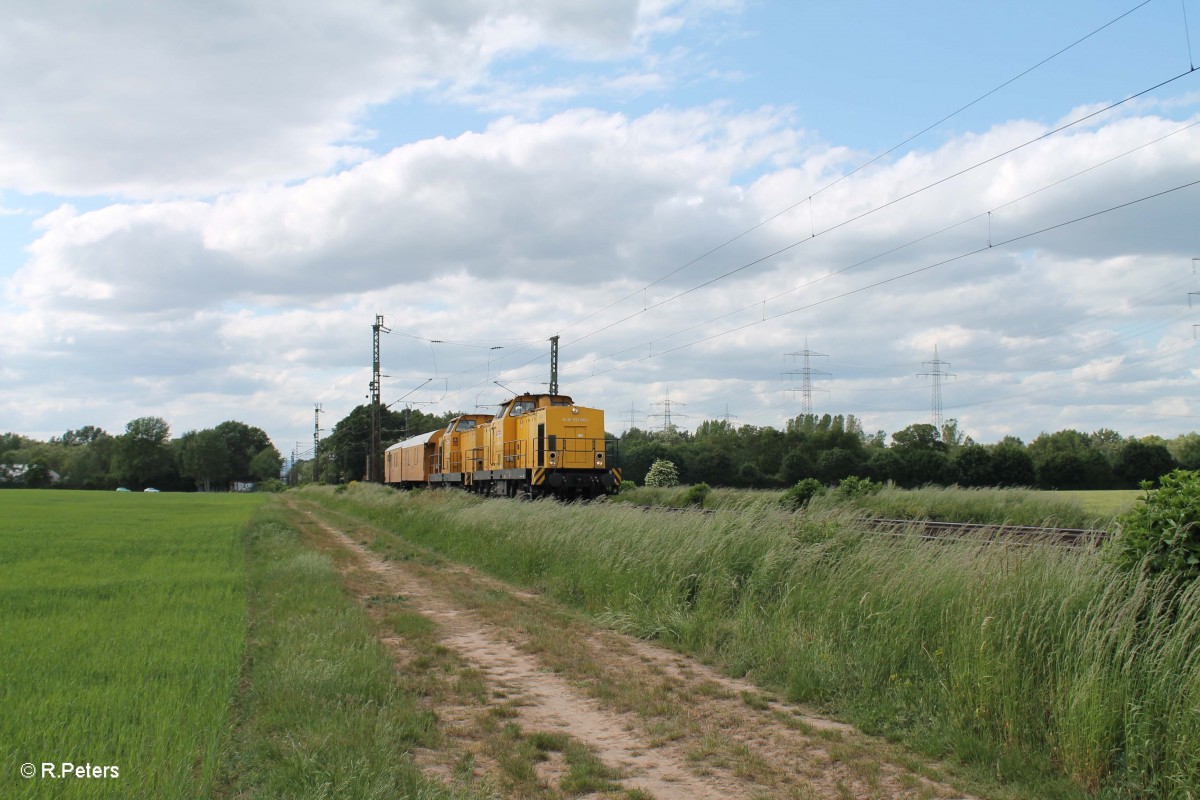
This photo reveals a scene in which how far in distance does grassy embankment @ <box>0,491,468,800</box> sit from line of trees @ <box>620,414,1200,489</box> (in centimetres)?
3680

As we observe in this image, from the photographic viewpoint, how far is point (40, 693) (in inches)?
258

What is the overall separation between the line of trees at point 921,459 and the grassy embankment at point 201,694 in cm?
3680

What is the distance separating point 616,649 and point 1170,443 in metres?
55.7

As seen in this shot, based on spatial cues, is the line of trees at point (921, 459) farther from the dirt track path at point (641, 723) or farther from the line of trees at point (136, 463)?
the line of trees at point (136, 463)

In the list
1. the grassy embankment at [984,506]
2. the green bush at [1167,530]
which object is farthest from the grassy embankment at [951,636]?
the grassy embankment at [984,506]

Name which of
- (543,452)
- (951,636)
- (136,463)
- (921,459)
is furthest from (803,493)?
(136,463)

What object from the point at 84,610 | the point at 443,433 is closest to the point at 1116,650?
the point at 84,610

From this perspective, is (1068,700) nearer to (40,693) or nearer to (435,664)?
(435,664)

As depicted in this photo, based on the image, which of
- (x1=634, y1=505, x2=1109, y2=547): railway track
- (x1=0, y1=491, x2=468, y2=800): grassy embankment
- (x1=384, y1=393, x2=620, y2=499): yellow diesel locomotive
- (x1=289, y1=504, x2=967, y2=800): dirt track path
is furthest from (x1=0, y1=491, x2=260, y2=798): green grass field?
(x1=384, y1=393, x2=620, y2=499): yellow diesel locomotive

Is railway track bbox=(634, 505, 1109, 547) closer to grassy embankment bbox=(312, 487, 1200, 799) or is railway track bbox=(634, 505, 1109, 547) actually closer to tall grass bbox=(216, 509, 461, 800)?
grassy embankment bbox=(312, 487, 1200, 799)

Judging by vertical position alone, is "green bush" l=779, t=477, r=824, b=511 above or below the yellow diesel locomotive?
below

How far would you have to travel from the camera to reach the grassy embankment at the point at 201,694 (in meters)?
5.04

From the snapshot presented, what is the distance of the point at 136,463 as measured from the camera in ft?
399

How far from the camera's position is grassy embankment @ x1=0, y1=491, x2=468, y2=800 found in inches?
199
